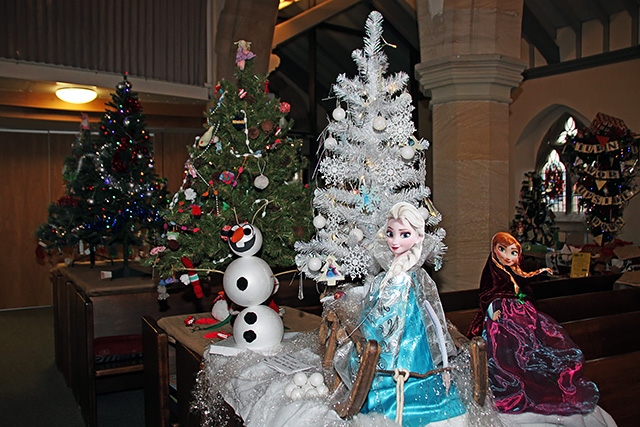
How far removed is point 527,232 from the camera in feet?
25.5

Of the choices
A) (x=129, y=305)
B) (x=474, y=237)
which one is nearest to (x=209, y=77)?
(x=129, y=305)

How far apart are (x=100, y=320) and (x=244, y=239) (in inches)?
75.2

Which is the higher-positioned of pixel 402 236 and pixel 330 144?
pixel 330 144

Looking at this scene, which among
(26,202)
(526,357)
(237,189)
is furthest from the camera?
(26,202)

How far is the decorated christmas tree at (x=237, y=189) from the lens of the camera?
2734 millimetres

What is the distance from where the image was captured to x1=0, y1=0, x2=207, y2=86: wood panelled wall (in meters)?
5.69

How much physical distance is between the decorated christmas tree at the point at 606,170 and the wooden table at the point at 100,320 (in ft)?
14.2

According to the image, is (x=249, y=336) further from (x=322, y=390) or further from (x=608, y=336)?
(x=608, y=336)

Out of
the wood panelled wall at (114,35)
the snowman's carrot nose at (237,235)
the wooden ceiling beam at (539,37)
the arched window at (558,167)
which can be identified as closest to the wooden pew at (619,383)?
the snowman's carrot nose at (237,235)

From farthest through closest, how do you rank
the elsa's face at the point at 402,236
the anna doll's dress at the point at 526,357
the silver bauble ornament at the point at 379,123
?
the silver bauble ornament at the point at 379,123
the anna doll's dress at the point at 526,357
the elsa's face at the point at 402,236

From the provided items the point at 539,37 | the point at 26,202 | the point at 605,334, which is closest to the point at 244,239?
the point at 605,334

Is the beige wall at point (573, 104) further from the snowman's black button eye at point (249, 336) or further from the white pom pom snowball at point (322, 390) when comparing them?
the white pom pom snowball at point (322, 390)

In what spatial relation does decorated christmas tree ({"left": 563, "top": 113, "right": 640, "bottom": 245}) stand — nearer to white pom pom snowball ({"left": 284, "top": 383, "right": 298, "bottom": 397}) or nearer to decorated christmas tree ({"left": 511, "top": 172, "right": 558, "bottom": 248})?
decorated christmas tree ({"left": 511, "top": 172, "right": 558, "bottom": 248})

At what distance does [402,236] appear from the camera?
1.75m
